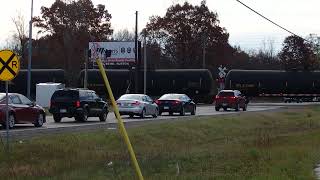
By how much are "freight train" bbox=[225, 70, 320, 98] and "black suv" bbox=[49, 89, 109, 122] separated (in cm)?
3832

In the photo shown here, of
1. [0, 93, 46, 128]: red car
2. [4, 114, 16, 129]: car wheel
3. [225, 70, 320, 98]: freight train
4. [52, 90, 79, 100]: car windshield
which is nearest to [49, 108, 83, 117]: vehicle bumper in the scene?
[52, 90, 79, 100]: car windshield

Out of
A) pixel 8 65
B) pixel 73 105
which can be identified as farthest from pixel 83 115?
pixel 8 65

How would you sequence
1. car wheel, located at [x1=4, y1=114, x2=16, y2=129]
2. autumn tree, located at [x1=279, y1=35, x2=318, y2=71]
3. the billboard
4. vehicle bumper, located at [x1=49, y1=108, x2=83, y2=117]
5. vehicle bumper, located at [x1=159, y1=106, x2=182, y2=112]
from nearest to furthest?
car wheel, located at [x1=4, y1=114, x2=16, y2=129] < vehicle bumper, located at [x1=49, y1=108, x2=83, y2=117] < vehicle bumper, located at [x1=159, y1=106, x2=182, y2=112] < the billboard < autumn tree, located at [x1=279, y1=35, x2=318, y2=71]

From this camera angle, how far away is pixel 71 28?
88062 millimetres

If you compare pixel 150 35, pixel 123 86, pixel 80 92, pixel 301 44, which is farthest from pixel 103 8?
pixel 80 92

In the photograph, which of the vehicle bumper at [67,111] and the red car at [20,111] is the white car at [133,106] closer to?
the vehicle bumper at [67,111]

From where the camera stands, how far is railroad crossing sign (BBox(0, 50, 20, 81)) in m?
18.3

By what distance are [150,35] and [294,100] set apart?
33.9 meters

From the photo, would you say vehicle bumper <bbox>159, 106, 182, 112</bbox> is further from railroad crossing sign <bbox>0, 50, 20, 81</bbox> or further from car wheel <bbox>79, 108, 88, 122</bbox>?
railroad crossing sign <bbox>0, 50, 20, 81</bbox>

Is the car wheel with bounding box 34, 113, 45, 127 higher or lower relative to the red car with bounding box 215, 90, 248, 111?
lower

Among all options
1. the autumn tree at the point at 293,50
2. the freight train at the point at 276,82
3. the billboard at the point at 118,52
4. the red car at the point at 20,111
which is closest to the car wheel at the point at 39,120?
the red car at the point at 20,111

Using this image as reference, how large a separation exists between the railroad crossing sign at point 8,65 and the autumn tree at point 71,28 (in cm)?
6658

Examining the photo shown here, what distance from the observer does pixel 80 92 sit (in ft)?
111

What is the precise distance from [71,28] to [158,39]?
62.1ft
